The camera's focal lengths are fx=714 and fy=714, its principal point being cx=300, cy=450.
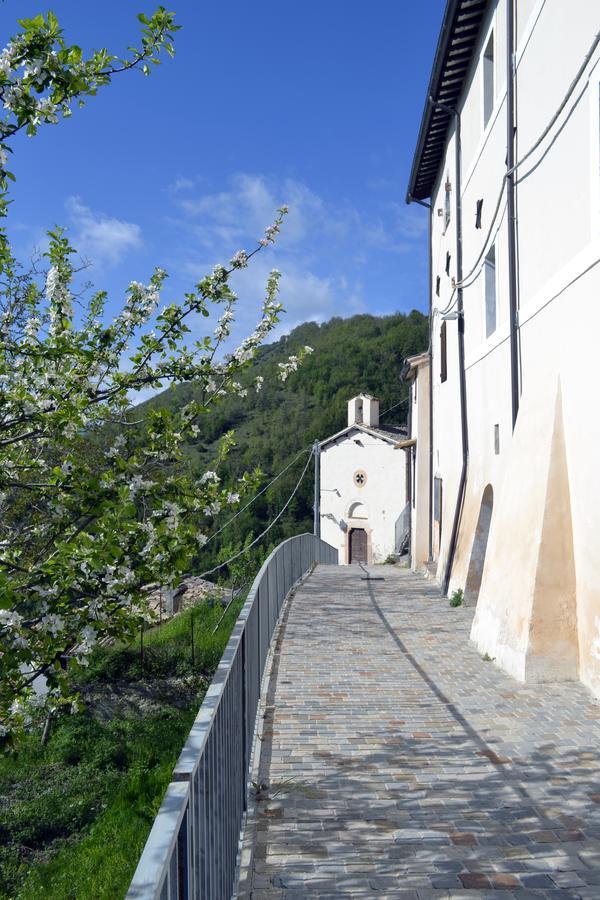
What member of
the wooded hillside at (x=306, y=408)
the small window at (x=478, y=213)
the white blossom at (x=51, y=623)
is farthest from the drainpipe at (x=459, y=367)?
the wooded hillside at (x=306, y=408)

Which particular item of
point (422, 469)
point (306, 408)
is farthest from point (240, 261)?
point (306, 408)

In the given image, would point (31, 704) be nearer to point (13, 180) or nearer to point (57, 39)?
point (13, 180)

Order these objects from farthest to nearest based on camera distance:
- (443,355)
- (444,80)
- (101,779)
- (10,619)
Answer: (443,355), (444,80), (101,779), (10,619)

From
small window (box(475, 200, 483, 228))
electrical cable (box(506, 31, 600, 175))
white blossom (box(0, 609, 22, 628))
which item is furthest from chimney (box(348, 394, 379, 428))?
white blossom (box(0, 609, 22, 628))

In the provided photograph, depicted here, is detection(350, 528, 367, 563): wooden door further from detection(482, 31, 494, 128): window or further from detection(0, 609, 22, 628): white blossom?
detection(0, 609, 22, 628): white blossom

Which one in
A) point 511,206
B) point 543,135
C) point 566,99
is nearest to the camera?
point 566,99

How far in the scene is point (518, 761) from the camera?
16.7 feet

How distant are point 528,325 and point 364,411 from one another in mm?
29393

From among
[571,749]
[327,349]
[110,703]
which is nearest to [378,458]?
[110,703]

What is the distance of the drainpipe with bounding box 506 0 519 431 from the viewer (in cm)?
941

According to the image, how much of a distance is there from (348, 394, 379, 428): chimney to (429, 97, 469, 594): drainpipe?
23.9 meters

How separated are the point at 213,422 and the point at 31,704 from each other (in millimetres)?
62608

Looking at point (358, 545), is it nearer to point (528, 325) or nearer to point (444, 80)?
point (444, 80)

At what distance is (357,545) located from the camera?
37094 millimetres
